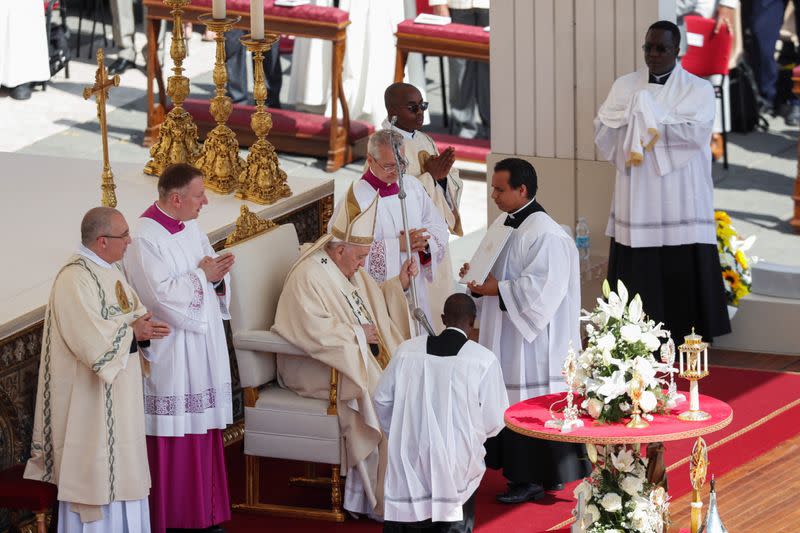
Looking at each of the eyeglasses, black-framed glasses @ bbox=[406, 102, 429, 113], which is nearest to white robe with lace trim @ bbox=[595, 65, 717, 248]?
the eyeglasses

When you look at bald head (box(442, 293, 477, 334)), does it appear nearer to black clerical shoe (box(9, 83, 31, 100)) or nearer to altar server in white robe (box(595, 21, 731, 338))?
altar server in white robe (box(595, 21, 731, 338))

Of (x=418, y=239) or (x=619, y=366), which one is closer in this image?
(x=619, y=366)

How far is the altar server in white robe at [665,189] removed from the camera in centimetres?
880

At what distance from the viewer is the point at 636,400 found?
228 inches

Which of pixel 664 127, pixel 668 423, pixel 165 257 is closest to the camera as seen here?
pixel 668 423

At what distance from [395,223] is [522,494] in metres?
1.41

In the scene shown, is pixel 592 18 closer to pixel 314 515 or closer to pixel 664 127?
pixel 664 127

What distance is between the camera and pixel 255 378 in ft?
24.0

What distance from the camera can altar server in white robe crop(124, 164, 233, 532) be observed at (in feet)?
22.7

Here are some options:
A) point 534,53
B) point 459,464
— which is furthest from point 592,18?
point 459,464

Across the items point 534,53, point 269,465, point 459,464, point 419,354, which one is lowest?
point 269,465

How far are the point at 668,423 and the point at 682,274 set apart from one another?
3439 millimetres

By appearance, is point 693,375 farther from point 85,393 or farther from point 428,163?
point 428,163

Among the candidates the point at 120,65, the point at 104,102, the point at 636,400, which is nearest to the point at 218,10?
the point at 104,102
